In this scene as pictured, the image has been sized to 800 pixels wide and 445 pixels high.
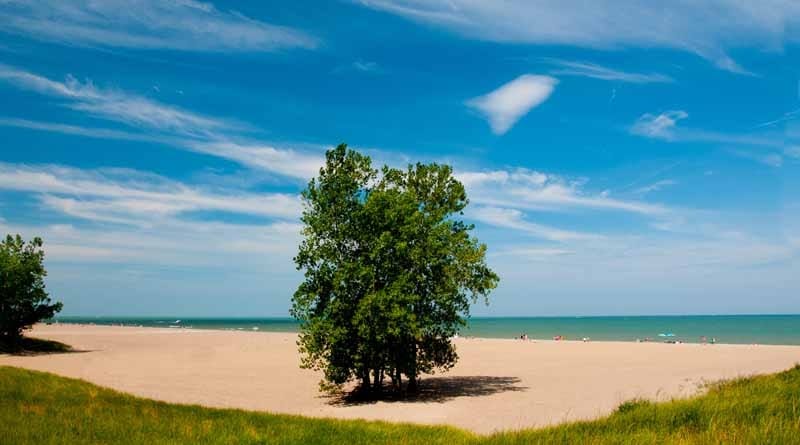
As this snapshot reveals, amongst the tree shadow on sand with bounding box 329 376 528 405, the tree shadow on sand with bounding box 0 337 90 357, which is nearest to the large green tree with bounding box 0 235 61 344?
the tree shadow on sand with bounding box 0 337 90 357

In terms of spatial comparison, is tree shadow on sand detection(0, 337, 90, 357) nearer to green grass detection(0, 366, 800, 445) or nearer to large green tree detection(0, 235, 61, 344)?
large green tree detection(0, 235, 61, 344)

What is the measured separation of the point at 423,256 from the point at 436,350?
4.64m

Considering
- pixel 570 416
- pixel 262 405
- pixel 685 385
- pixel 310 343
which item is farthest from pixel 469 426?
pixel 685 385

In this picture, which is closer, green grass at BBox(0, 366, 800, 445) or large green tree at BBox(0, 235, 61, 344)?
green grass at BBox(0, 366, 800, 445)

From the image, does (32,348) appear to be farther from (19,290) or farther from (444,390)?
(444,390)

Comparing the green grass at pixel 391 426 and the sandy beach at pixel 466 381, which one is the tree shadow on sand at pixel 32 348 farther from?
the green grass at pixel 391 426

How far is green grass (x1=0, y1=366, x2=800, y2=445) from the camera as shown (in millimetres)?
9859

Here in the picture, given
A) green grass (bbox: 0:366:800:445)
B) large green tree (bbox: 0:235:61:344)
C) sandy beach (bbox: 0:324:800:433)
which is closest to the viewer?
green grass (bbox: 0:366:800:445)

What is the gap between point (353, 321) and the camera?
23.0m

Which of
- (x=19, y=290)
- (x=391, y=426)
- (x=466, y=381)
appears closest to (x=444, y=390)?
(x=466, y=381)

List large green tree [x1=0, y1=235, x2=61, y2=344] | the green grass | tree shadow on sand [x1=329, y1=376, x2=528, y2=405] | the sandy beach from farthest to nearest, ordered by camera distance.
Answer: large green tree [x1=0, y1=235, x2=61, y2=344]
tree shadow on sand [x1=329, y1=376, x2=528, y2=405]
the sandy beach
the green grass

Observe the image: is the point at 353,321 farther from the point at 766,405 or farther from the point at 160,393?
the point at 766,405

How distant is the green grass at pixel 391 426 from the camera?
9859 millimetres

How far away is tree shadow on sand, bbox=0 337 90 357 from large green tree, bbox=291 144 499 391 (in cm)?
3386
